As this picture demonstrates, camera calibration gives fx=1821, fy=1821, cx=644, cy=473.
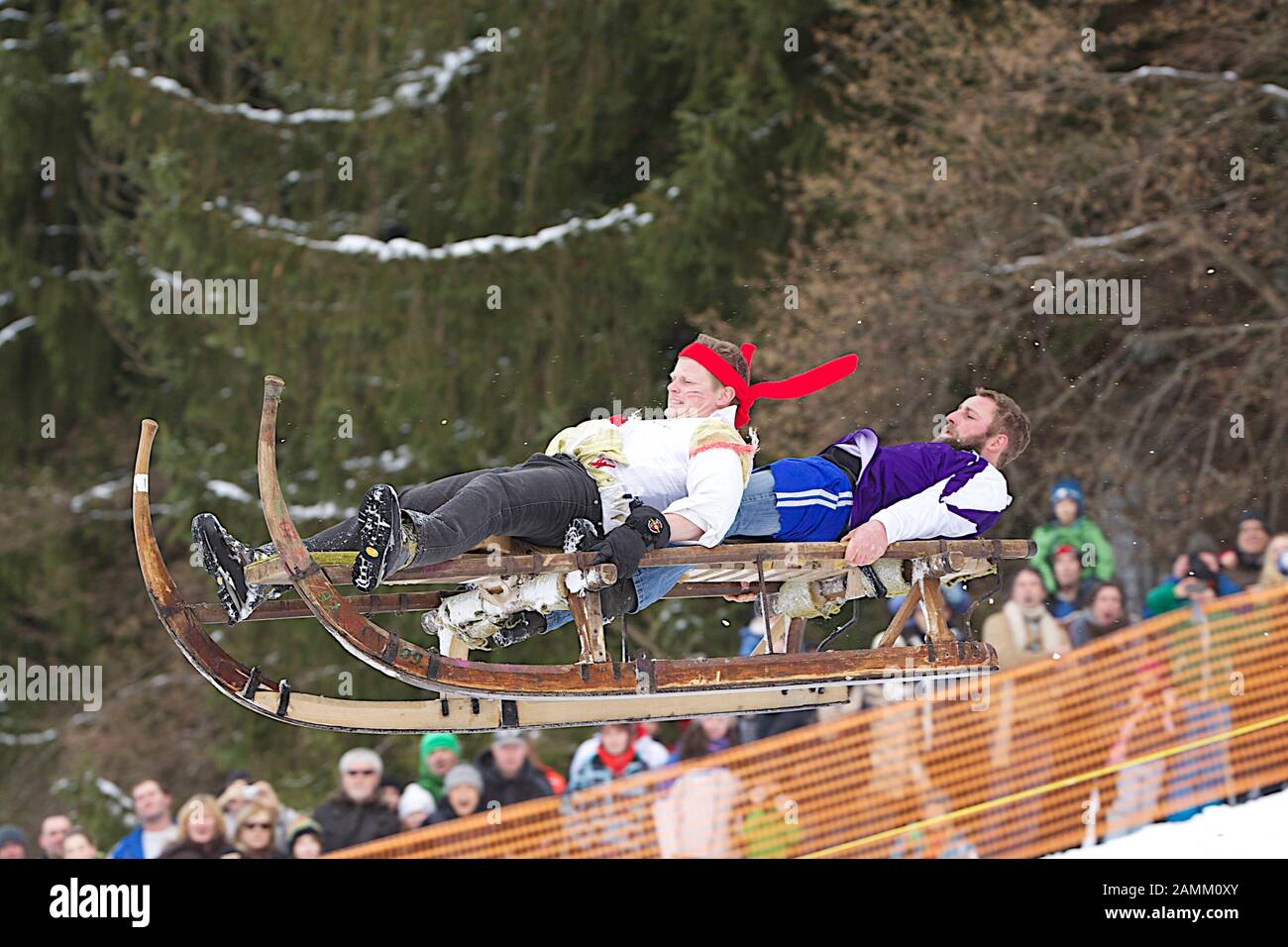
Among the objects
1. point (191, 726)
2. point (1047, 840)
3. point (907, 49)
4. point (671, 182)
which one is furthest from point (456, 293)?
point (1047, 840)

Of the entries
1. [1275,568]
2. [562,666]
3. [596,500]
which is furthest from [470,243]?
[562,666]

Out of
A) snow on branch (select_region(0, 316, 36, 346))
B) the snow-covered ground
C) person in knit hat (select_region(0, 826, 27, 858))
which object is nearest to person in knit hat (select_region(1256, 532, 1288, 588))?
the snow-covered ground

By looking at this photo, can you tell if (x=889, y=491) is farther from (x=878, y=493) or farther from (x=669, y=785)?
(x=669, y=785)

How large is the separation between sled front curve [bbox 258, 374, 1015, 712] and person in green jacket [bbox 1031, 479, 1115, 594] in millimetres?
1937

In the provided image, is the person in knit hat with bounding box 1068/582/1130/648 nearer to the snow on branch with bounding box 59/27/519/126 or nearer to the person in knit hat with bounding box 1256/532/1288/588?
the person in knit hat with bounding box 1256/532/1288/588

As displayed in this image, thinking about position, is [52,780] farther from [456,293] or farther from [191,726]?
[456,293]

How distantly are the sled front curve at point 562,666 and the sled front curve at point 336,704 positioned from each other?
0.30 m

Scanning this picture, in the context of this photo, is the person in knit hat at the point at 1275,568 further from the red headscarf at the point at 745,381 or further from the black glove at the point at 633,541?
the black glove at the point at 633,541

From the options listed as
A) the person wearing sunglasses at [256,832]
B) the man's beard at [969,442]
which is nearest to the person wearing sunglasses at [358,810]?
the person wearing sunglasses at [256,832]

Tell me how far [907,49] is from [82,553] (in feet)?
27.0

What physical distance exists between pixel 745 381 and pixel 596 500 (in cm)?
65

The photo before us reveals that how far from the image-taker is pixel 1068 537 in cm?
752

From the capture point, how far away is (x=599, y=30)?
11.9 m

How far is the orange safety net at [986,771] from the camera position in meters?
6.84
